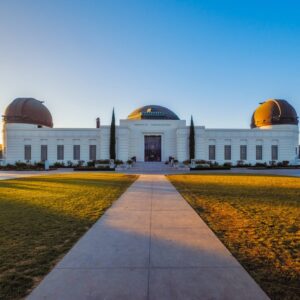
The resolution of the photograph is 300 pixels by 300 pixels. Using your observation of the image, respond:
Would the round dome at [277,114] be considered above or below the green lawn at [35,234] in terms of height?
above

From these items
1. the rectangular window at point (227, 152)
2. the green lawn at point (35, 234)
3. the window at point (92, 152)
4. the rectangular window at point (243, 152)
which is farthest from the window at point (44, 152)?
Result: the rectangular window at point (243, 152)

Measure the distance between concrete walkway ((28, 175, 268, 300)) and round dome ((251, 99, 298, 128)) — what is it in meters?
44.8

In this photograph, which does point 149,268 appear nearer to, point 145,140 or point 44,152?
point 145,140

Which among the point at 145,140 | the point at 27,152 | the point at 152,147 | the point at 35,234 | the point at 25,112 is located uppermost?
the point at 25,112

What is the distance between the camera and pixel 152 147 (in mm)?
41906

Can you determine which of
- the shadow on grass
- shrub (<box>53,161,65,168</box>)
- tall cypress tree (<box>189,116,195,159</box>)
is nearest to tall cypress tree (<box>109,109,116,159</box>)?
shrub (<box>53,161,65,168</box>)

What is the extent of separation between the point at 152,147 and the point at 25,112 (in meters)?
24.5

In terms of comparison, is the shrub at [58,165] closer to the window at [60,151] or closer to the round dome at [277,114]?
the window at [60,151]

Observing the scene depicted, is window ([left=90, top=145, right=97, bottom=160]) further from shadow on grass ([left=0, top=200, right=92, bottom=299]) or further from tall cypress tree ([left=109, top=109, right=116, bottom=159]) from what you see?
shadow on grass ([left=0, top=200, right=92, bottom=299])

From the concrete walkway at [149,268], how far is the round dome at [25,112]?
42551 millimetres

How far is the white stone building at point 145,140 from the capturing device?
130ft

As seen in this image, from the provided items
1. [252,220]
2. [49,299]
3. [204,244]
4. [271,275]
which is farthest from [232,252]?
[49,299]

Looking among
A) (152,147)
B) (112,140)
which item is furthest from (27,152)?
(152,147)

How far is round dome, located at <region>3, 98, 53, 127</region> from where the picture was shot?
1603 inches
